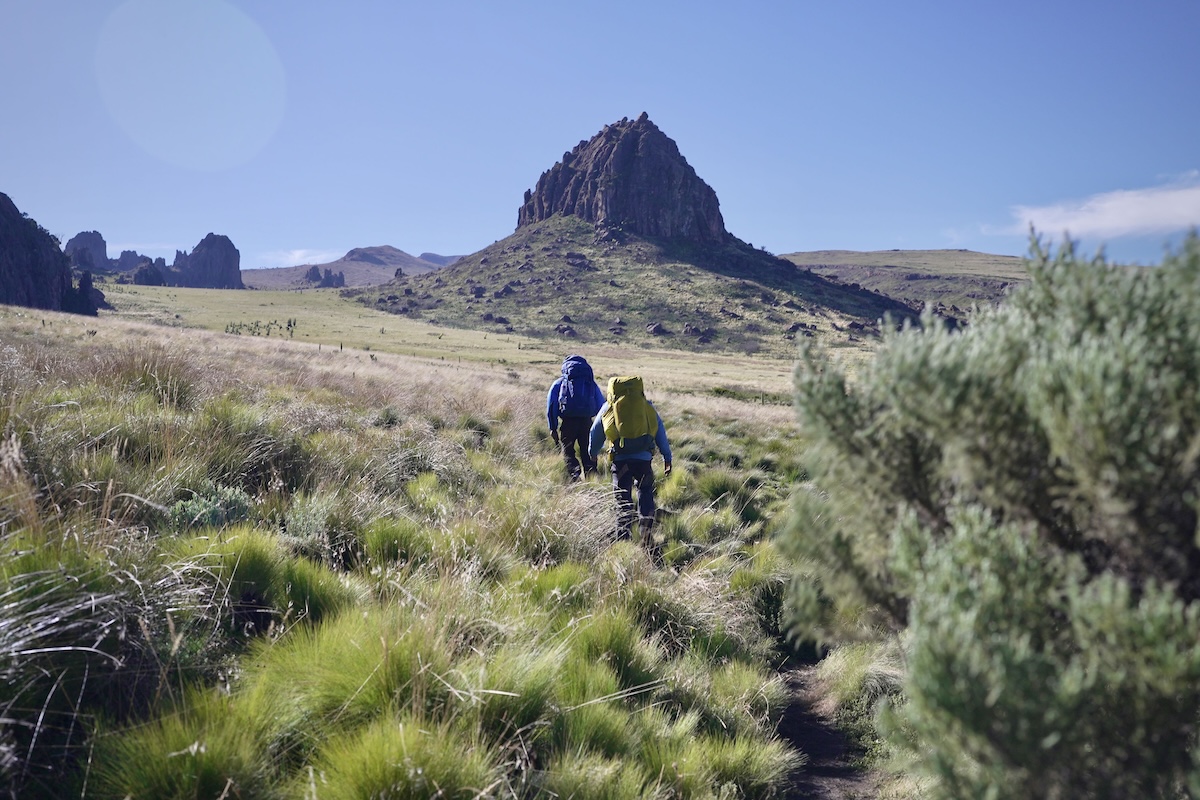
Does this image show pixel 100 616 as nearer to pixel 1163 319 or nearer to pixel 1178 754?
pixel 1178 754

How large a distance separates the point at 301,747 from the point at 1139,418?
2.72 meters

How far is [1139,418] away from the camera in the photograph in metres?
1.26

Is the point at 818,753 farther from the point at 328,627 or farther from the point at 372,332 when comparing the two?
the point at 372,332

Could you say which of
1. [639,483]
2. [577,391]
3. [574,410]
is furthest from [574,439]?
[639,483]

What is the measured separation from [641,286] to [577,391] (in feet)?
453

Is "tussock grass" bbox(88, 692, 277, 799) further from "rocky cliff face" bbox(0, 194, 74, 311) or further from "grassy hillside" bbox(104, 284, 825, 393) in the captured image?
"rocky cliff face" bbox(0, 194, 74, 311)

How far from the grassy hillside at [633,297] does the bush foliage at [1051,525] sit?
3799 inches

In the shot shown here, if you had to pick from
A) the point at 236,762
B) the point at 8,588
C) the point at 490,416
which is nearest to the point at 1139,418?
the point at 236,762

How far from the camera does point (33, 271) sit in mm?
104500

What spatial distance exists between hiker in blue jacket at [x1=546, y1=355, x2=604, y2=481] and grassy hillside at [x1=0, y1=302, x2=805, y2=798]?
2172 millimetres

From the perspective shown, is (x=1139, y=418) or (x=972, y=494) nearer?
(x=1139, y=418)

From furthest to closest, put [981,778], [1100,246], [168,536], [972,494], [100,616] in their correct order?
[168,536], [100,616], [1100,246], [972,494], [981,778]

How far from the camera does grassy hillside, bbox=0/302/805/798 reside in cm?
202

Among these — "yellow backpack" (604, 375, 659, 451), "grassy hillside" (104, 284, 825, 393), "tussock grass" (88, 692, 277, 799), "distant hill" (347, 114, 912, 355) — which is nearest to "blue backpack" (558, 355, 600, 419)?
"yellow backpack" (604, 375, 659, 451)
